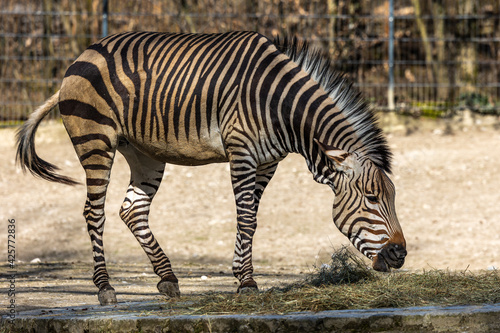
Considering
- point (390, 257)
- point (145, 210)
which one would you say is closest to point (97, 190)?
point (145, 210)

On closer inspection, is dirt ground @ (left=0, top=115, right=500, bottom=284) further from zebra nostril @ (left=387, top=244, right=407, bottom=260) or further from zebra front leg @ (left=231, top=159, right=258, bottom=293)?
zebra nostril @ (left=387, top=244, right=407, bottom=260)

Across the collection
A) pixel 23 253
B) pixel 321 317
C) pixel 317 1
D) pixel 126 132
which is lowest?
pixel 23 253

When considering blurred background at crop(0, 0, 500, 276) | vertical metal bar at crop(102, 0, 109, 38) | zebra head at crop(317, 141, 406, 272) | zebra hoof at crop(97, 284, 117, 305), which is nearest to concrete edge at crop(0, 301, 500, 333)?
zebra hoof at crop(97, 284, 117, 305)

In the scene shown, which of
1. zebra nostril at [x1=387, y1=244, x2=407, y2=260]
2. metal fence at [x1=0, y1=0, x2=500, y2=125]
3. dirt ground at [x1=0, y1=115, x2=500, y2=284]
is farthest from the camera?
metal fence at [x1=0, y1=0, x2=500, y2=125]

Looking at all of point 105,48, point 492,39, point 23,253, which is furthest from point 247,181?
point 492,39

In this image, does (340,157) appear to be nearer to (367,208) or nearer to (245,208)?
(367,208)

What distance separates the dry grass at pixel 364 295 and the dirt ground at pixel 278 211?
3.18m

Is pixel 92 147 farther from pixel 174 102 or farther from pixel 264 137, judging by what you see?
pixel 264 137

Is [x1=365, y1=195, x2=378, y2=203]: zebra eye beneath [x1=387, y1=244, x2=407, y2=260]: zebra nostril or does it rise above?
above

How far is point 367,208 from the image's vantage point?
5.22 meters

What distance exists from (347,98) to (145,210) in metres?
2.01

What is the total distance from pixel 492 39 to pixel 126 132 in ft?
31.4

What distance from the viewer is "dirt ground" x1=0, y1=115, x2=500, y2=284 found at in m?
9.20

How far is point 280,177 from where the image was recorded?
11828 mm
